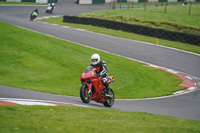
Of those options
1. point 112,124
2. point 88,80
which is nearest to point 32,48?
point 88,80

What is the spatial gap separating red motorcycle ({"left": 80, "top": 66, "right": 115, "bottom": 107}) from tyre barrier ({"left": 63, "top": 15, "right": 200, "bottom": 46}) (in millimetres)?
18195

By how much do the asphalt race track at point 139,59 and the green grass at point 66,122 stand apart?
2580 mm

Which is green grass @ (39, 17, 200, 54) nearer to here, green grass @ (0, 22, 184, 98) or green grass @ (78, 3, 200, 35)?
green grass @ (78, 3, 200, 35)

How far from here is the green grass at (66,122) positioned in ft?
21.2

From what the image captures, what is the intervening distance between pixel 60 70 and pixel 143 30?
16.0 meters

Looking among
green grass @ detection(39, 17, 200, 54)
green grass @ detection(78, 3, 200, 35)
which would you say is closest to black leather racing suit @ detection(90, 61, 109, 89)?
green grass @ detection(39, 17, 200, 54)

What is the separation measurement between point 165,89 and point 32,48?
8.54 meters

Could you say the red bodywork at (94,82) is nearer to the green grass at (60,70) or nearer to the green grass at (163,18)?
the green grass at (60,70)

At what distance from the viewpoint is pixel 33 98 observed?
36.8 ft

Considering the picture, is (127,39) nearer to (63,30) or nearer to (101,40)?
(101,40)

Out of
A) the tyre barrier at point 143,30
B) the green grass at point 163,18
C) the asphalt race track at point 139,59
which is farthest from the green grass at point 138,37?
the green grass at point 163,18

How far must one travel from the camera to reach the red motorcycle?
11.3 meters

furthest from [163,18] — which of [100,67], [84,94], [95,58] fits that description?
[84,94]

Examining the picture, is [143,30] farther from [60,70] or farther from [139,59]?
[60,70]
